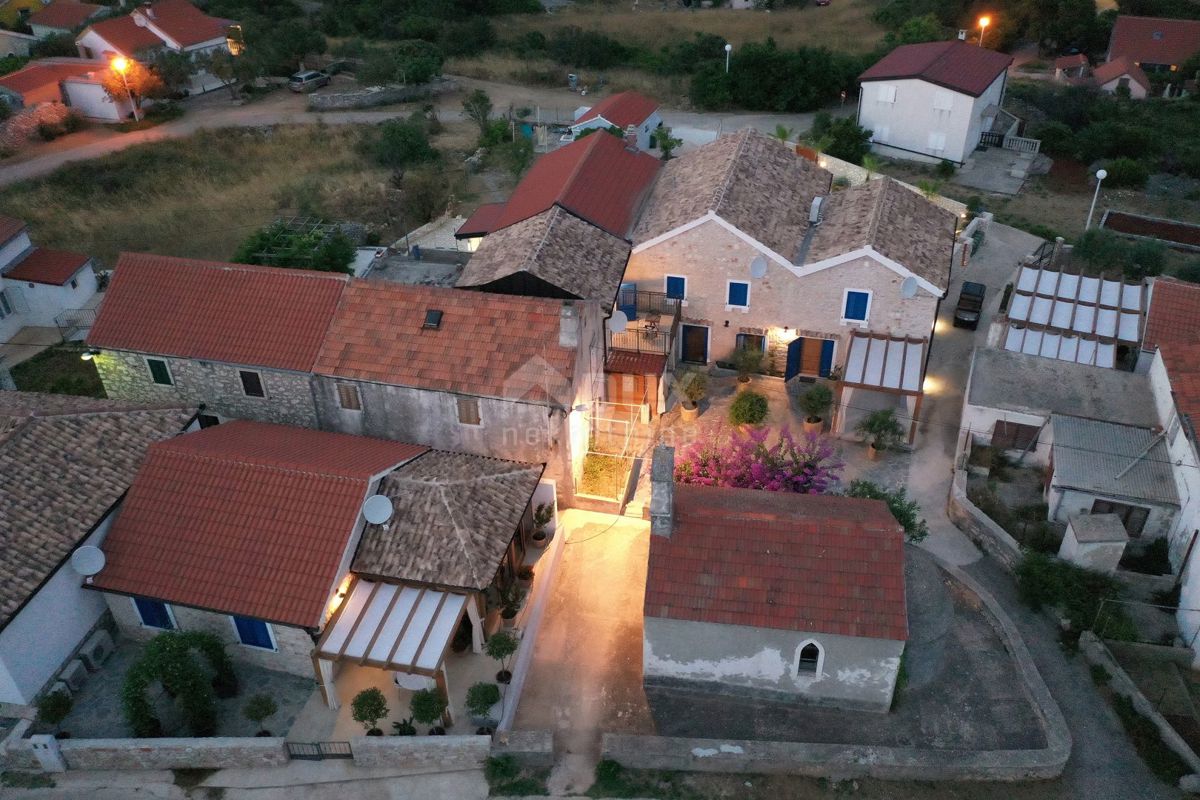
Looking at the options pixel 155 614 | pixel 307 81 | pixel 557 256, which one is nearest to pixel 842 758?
pixel 155 614

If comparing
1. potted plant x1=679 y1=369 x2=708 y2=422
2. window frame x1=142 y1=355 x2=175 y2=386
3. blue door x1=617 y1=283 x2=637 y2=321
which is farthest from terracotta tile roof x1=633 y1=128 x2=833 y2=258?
window frame x1=142 y1=355 x2=175 y2=386

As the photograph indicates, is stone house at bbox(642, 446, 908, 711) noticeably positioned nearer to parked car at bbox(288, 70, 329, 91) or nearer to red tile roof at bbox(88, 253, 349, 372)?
red tile roof at bbox(88, 253, 349, 372)

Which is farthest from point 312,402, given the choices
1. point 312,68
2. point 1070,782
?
point 312,68

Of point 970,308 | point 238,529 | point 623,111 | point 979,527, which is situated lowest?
point 979,527

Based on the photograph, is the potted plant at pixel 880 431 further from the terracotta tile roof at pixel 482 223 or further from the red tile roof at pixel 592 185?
the terracotta tile roof at pixel 482 223

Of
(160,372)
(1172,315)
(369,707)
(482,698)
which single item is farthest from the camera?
(1172,315)

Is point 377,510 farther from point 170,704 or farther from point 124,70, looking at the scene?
point 124,70

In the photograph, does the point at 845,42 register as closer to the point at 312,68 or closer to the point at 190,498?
the point at 312,68
